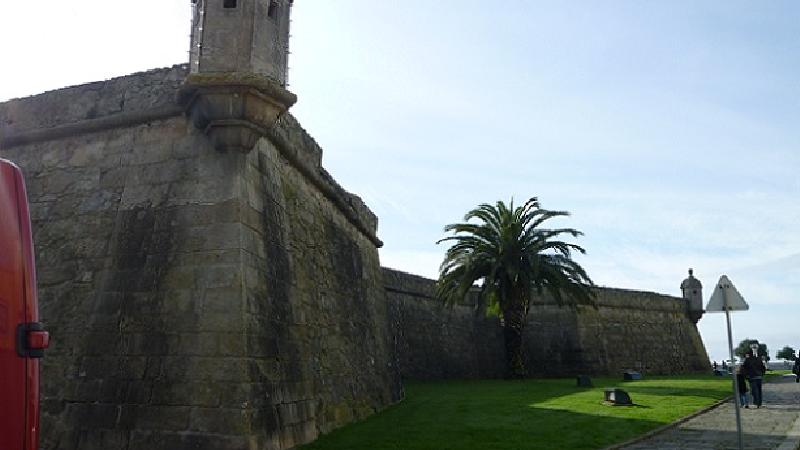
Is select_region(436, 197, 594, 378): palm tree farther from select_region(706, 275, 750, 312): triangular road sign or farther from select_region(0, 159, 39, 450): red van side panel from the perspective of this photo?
select_region(0, 159, 39, 450): red van side panel

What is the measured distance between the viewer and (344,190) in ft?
44.0

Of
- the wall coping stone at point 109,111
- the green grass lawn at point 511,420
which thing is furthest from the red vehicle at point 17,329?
the wall coping stone at point 109,111

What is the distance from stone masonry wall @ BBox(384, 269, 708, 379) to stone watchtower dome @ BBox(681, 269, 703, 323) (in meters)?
0.64

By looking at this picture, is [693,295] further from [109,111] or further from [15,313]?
[15,313]

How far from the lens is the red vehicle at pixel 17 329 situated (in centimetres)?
286

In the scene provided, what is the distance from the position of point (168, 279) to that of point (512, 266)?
47.7 ft

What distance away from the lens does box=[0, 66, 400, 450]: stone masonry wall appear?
664 centimetres

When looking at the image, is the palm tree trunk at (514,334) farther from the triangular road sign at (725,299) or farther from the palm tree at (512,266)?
the triangular road sign at (725,299)

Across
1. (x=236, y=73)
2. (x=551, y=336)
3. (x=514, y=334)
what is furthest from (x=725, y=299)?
(x=551, y=336)

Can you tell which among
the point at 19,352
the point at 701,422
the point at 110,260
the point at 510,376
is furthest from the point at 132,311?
the point at 510,376

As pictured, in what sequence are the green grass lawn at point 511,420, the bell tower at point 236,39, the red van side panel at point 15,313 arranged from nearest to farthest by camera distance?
the red van side panel at point 15,313, the bell tower at point 236,39, the green grass lawn at point 511,420

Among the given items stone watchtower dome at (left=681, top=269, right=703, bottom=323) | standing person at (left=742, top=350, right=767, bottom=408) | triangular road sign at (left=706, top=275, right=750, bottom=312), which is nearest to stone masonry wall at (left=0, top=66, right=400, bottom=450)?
triangular road sign at (left=706, top=275, right=750, bottom=312)

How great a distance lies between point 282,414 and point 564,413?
5.73 metres

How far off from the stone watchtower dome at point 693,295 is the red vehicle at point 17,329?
35.3m
